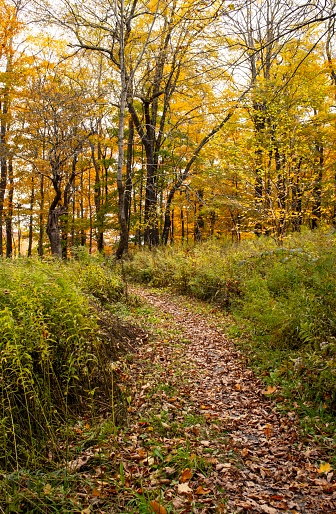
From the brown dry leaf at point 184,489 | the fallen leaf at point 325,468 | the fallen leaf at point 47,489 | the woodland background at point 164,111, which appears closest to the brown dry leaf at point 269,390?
the fallen leaf at point 325,468

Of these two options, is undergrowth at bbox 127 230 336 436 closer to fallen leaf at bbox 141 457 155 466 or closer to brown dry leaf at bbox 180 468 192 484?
brown dry leaf at bbox 180 468 192 484

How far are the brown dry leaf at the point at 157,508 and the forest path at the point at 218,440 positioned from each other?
2.3 inches

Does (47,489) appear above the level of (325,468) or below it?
above

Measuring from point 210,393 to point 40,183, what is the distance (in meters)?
18.1

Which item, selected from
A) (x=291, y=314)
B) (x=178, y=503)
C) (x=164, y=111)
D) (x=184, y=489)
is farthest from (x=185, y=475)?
(x=164, y=111)

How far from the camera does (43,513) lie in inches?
100

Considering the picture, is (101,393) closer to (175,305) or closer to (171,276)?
(175,305)

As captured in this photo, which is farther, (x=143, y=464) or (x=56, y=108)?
(x=56, y=108)

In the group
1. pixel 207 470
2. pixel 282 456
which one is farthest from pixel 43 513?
pixel 282 456

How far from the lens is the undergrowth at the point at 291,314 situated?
12.9ft

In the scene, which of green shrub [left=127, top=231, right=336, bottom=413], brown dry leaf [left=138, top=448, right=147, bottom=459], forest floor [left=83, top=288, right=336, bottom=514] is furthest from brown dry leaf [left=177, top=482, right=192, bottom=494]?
green shrub [left=127, top=231, right=336, bottom=413]

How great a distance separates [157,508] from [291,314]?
10.8ft

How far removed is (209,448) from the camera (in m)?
3.42

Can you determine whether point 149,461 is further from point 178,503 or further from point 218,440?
point 218,440
